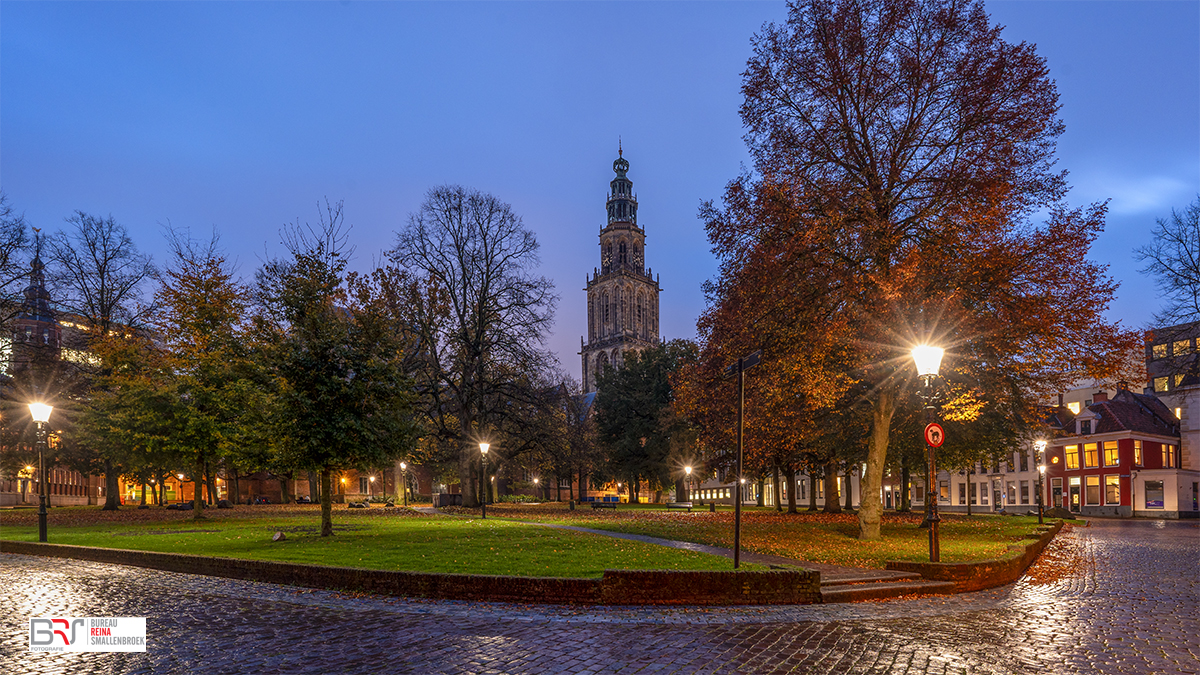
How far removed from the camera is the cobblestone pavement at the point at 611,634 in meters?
7.57

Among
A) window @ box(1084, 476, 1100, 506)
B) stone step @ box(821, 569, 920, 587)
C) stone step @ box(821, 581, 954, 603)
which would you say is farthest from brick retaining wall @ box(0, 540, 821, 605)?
window @ box(1084, 476, 1100, 506)

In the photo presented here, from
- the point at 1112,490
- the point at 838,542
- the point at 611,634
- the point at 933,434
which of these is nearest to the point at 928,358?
the point at 933,434

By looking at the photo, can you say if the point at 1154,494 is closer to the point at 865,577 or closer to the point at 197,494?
the point at 865,577

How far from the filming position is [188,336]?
3628 centimetres

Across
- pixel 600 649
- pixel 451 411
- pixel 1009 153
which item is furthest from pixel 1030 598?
pixel 451 411

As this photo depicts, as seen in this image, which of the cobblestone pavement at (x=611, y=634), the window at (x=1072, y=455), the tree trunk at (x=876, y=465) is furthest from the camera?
the window at (x=1072, y=455)

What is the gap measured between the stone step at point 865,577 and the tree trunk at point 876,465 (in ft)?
26.9

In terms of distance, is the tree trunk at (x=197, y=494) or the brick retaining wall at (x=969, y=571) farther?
the tree trunk at (x=197, y=494)

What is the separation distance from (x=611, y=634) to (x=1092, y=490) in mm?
65392

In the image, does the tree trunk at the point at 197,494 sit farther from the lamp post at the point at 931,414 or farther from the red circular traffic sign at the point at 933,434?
Answer: the red circular traffic sign at the point at 933,434

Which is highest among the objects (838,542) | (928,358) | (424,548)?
(928,358)

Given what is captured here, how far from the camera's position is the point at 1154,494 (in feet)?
183

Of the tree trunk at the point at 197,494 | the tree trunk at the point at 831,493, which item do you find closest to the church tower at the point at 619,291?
the tree trunk at the point at 831,493

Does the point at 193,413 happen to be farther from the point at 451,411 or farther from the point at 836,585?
the point at 836,585
